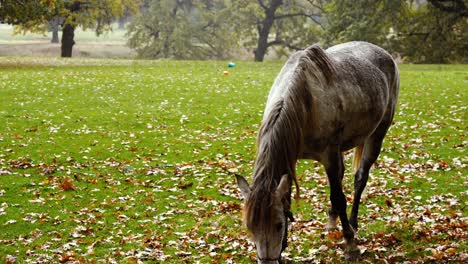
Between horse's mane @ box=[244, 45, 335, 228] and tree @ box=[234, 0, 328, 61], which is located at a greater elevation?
tree @ box=[234, 0, 328, 61]

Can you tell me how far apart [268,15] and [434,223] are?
4243cm

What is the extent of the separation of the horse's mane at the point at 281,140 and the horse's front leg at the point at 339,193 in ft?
2.16

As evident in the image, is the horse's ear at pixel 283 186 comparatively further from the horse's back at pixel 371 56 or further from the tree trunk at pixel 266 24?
the tree trunk at pixel 266 24

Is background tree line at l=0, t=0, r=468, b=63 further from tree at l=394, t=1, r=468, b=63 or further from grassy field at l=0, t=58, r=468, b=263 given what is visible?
grassy field at l=0, t=58, r=468, b=263

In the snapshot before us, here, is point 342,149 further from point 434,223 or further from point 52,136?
point 52,136

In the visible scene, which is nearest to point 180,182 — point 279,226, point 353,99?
point 353,99

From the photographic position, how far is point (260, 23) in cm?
4988

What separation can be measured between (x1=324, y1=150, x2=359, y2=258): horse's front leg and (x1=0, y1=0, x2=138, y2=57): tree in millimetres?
26896

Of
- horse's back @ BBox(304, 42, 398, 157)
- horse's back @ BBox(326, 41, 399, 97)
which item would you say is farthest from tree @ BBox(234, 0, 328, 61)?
horse's back @ BBox(304, 42, 398, 157)

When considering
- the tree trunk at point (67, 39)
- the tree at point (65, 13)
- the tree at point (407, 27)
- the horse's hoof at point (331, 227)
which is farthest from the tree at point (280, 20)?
the horse's hoof at point (331, 227)

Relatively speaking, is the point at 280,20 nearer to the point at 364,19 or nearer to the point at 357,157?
the point at 364,19

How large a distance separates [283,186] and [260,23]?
152ft

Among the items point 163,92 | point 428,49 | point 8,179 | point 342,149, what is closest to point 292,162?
point 342,149

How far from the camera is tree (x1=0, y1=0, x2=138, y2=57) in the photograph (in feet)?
94.6
